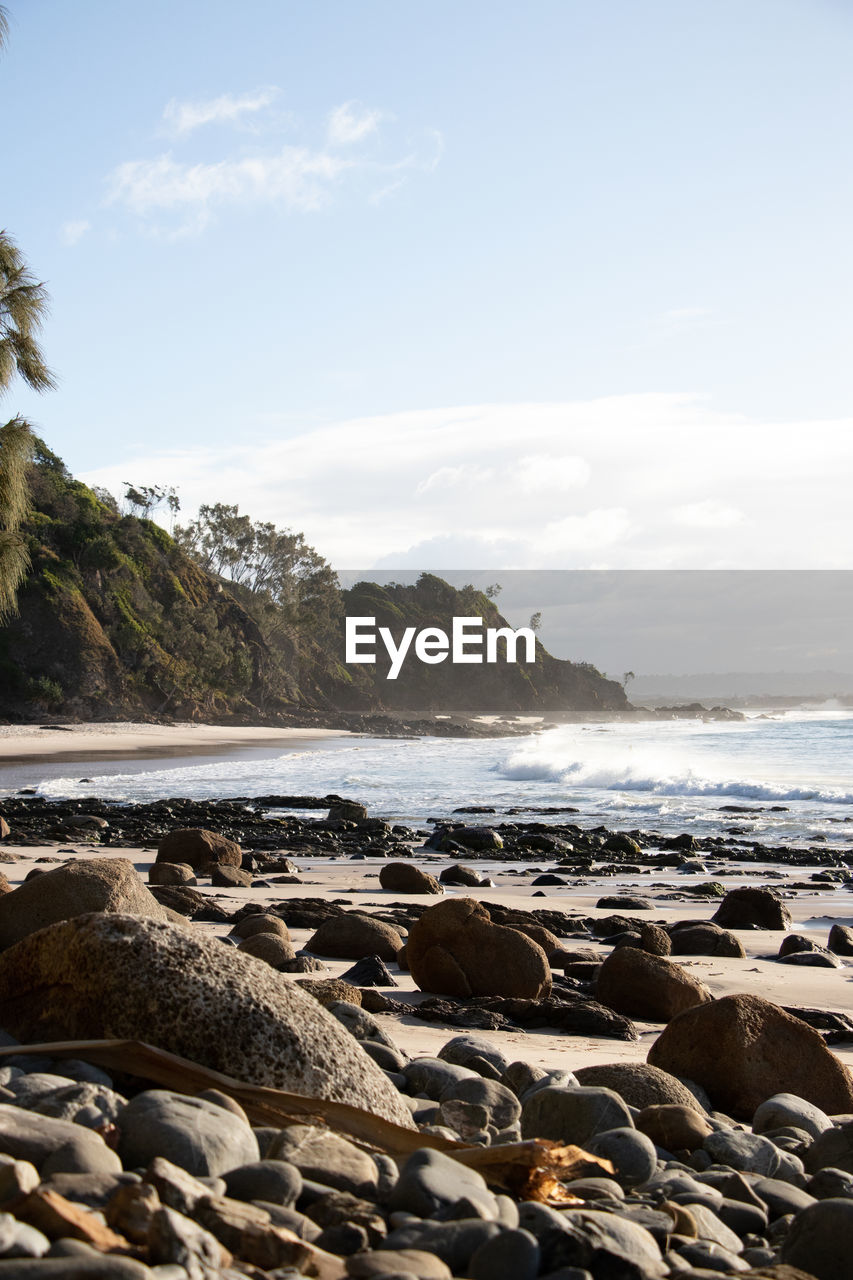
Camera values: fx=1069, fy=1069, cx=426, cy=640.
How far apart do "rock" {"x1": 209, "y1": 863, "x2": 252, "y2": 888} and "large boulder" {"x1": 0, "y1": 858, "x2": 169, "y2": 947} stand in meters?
5.70

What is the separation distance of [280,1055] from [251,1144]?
0.67 meters

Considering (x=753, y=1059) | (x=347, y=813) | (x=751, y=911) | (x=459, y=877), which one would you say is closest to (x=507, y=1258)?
(x=753, y=1059)

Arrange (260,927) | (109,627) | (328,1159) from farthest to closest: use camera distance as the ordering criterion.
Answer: (109,627)
(260,927)
(328,1159)

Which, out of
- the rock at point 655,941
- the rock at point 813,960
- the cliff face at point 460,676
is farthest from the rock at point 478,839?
the cliff face at point 460,676

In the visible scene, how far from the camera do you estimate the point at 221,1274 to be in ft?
6.52

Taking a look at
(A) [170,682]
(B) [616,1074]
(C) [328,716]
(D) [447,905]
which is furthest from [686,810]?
(C) [328,716]

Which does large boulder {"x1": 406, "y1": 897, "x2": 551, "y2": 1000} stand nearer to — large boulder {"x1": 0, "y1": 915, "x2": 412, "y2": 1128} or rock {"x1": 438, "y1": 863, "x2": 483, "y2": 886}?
large boulder {"x1": 0, "y1": 915, "x2": 412, "y2": 1128}

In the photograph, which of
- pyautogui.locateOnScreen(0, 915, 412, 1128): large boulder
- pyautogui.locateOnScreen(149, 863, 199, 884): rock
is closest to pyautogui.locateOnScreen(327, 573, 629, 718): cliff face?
pyautogui.locateOnScreen(149, 863, 199, 884): rock

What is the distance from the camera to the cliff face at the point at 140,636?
51.7 m

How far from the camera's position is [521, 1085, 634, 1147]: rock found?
3.71m

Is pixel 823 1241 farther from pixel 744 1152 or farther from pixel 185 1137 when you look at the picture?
pixel 185 1137

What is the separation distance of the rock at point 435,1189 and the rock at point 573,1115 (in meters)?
1.15

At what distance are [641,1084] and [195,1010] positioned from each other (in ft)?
6.48

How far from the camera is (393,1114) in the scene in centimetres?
343
